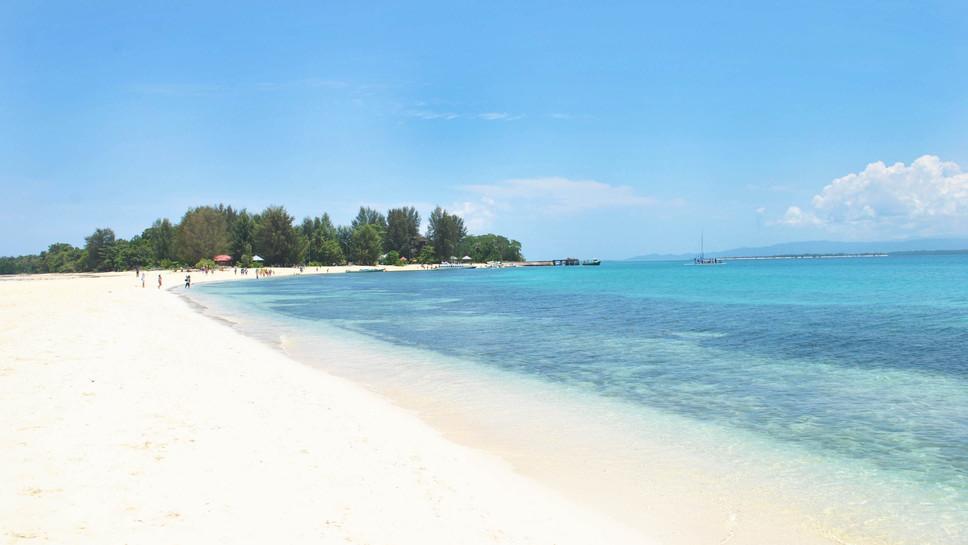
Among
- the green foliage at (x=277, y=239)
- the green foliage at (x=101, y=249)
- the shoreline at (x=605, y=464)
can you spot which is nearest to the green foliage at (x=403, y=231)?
the green foliage at (x=277, y=239)

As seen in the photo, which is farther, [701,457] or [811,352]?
[811,352]

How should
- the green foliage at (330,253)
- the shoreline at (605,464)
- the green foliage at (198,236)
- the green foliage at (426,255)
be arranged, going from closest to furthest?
the shoreline at (605,464), the green foliage at (198,236), the green foliage at (330,253), the green foliage at (426,255)

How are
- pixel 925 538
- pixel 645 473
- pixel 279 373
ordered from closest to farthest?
pixel 925 538, pixel 645 473, pixel 279 373

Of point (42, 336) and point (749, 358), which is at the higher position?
point (42, 336)

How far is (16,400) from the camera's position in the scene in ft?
28.7

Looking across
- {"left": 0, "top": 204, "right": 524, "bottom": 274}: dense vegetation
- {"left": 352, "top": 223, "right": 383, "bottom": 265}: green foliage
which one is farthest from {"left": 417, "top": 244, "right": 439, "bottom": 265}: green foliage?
{"left": 352, "top": 223, "right": 383, "bottom": 265}: green foliage

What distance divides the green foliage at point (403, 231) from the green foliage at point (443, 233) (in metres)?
4.34

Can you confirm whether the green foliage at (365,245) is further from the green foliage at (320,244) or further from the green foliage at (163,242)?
the green foliage at (163,242)

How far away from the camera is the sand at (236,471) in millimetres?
5160

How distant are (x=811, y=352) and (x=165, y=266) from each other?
4677 inches

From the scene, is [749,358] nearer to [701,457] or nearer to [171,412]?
[701,457]

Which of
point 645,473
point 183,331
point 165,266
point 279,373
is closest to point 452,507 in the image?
point 645,473

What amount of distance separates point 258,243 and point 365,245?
2765 centimetres

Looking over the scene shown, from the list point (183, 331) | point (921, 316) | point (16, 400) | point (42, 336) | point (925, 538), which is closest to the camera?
point (925, 538)
